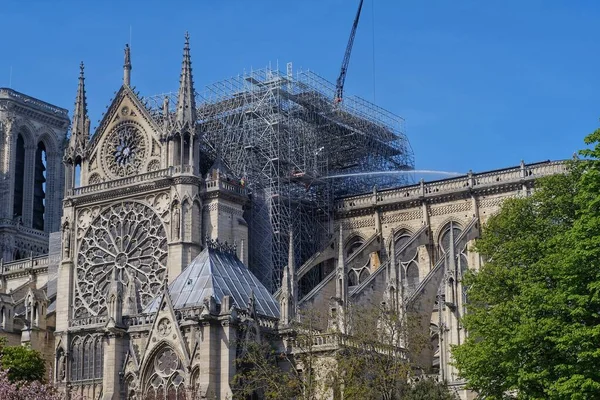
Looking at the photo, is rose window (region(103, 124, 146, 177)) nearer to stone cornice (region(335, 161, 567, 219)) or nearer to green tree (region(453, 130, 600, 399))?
stone cornice (region(335, 161, 567, 219))

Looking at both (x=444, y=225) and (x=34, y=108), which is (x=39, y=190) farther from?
(x=444, y=225)

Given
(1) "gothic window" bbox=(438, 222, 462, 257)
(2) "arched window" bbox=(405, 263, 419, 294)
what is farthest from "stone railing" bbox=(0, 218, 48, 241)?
(1) "gothic window" bbox=(438, 222, 462, 257)

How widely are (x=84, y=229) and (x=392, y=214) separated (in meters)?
13.7

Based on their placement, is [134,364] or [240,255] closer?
[134,364]

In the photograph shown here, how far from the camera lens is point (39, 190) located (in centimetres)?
8306

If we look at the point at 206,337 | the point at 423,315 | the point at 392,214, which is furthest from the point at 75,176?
the point at 206,337

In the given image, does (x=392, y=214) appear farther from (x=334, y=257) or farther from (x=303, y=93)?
(x=303, y=93)

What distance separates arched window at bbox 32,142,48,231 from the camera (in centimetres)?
8175

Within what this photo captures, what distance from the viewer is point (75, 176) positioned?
181ft

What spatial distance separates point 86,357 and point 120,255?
5.01 meters

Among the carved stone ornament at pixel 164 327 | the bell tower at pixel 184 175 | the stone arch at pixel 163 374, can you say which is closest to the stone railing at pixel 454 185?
the bell tower at pixel 184 175

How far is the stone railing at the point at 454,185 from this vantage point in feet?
166

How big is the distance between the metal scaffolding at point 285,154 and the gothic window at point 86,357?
7558 mm

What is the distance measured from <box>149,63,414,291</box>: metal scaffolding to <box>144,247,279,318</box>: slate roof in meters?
11.5
